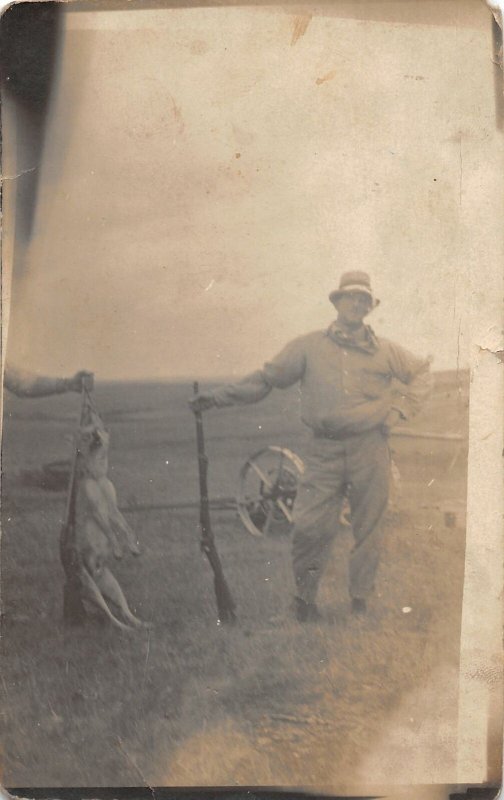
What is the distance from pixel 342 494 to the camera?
2.29 m

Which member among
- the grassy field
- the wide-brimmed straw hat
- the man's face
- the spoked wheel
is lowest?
the grassy field

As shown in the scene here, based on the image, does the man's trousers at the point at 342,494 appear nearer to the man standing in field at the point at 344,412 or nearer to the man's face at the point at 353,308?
the man standing in field at the point at 344,412

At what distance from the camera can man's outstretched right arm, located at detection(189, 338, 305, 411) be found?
7.47ft

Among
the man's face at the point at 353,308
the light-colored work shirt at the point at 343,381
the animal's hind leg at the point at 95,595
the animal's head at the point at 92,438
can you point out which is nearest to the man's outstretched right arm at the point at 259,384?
the light-colored work shirt at the point at 343,381

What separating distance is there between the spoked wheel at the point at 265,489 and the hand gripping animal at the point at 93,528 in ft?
1.37

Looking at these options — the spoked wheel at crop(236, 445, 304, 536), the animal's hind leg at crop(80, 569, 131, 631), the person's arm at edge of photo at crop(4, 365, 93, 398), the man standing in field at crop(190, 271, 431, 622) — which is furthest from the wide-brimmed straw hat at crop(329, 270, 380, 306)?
the animal's hind leg at crop(80, 569, 131, 631)

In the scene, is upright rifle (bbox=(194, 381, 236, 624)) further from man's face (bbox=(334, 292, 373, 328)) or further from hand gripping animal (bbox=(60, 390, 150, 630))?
man's face (bbox=(334, 292, 373, 328))

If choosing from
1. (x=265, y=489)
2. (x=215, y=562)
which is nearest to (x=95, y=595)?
(x=215, y=562)

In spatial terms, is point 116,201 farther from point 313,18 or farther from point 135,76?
point 313,18

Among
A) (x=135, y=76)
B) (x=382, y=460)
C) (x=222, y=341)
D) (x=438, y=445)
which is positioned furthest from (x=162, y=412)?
(x=135, y=76)

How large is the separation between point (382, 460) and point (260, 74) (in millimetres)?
1341

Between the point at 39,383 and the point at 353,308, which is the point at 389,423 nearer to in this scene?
the point at 353,308

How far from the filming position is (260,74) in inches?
89.8

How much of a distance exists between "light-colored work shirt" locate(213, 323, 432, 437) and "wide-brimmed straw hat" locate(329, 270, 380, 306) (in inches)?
4.3
